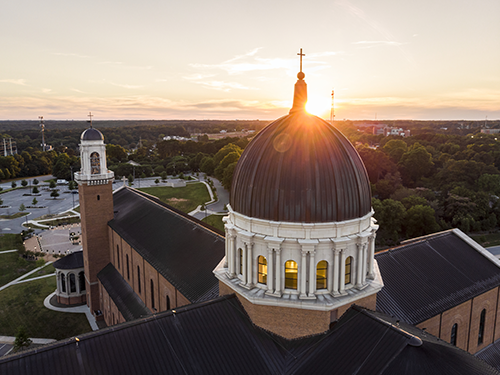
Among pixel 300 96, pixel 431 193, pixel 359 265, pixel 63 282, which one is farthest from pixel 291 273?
pixel 431 193

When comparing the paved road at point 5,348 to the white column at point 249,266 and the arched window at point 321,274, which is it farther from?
the arched window at point 321,274

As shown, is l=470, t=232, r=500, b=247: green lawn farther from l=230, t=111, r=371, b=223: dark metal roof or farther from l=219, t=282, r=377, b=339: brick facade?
l=230, t=111, r=371, b=223: dark metal roof

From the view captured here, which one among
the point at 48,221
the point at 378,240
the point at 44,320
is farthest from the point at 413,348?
the point at 48,221

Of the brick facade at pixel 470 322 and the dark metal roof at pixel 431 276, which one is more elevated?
the dark metal roof at pixel 431 276

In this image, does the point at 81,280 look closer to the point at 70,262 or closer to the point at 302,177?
the point at 70,262

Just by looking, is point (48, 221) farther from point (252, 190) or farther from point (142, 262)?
point (252, 190)

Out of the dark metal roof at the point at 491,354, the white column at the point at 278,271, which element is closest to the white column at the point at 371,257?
the white column at the point at 278,271
